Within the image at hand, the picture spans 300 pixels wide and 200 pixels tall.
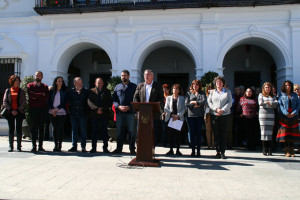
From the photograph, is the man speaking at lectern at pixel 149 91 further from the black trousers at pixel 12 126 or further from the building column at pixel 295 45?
the building column at pixel 295 45

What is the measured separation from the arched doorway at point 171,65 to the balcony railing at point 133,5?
2859 millimetres

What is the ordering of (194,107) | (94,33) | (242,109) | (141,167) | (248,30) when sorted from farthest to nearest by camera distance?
(94,33)
(248,30)
(242,109)
(194,107)
(141,167)

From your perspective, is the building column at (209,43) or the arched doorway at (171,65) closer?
the building column at (209,43)

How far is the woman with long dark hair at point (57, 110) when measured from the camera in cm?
670

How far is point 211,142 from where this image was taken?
7906 mm

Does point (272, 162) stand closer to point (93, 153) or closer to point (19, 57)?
point (93, 153)

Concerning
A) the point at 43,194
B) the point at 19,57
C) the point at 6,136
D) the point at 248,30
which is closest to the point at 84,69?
the point at 19,57

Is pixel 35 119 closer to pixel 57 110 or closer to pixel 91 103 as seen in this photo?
pixel 57 110

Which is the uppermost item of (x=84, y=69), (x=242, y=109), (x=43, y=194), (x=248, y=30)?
(x=248, y=30)

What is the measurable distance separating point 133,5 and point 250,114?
5.66 metres

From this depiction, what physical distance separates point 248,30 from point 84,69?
7.84 m

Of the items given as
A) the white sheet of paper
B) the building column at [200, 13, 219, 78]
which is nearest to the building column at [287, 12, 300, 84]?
the building column at [200, 13, 219, 78]

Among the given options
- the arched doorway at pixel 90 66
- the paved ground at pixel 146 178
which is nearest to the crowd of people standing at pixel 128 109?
the paved ground at pixel 146 178

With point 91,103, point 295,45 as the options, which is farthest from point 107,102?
point 295,45
